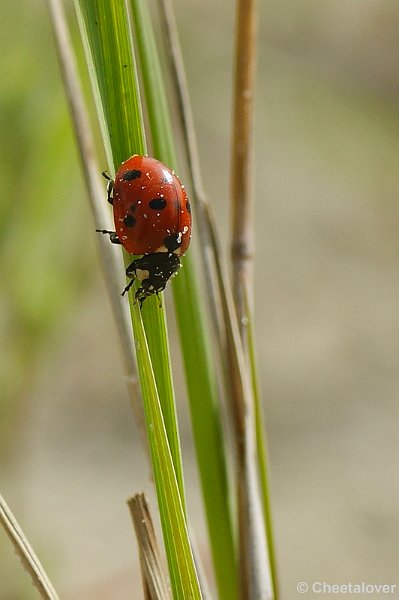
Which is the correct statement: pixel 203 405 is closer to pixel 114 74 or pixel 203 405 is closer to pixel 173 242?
pixel 173 242

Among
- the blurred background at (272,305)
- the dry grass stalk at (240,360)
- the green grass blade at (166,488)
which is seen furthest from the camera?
the blurred background at (272,305)

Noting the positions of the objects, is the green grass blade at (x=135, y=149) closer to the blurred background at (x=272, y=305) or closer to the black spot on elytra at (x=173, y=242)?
the black spot on elytra at (x=173, y=242)

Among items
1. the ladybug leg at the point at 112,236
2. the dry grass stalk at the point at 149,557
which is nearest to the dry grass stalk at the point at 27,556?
the dry grass stalk at the point at 149,557

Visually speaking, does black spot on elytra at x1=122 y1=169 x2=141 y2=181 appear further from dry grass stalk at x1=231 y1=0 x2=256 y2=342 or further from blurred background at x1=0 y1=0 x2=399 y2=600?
blurred background at x1=0 y1=0 x2=399 y2=600

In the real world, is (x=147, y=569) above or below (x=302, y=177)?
below

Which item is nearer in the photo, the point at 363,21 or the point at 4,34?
the point at 4,34

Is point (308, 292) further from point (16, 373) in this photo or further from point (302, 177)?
point (16, 373)

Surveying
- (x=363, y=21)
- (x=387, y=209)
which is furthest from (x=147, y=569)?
(x=363, y=21)
